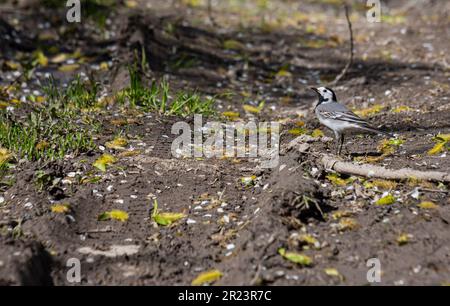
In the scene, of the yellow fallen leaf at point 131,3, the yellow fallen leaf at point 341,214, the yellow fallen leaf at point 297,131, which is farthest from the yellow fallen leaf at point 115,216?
the yellow fallen leaf at point 131,3

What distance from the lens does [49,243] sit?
451 cm

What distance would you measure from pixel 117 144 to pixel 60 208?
1383 millimetres

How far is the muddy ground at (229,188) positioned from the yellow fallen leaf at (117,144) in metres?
0.06

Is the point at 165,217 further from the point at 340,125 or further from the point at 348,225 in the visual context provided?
the point at 340,125

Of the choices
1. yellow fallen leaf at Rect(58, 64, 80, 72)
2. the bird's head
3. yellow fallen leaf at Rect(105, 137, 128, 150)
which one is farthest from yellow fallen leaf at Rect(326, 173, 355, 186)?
yellow fallen leaf at Rect(58, 64, 80, 72)

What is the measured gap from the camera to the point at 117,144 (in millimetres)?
6125

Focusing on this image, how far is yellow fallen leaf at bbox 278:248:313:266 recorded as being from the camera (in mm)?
4184

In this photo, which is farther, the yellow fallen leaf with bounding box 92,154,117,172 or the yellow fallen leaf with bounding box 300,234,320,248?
the yellow fallen leaf with bounding box 92,154,117,172

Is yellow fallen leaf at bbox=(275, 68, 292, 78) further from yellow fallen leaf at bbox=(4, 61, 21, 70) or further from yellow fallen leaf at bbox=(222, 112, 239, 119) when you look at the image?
yellow fallen leaf at bbox=(4, 61, 21, 70)

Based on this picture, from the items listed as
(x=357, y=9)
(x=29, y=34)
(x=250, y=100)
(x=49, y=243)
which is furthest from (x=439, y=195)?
(x=357, y=9)

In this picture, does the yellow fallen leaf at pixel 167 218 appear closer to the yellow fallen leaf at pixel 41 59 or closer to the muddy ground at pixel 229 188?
the muddy ground at pixel 229 188

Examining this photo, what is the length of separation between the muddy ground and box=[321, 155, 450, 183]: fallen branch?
7cm
